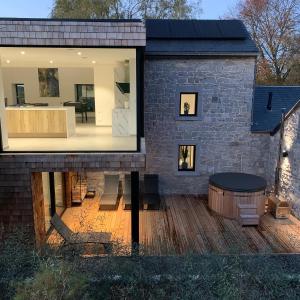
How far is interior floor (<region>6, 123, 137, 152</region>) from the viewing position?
25.1 feet

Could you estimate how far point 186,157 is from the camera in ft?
42.6

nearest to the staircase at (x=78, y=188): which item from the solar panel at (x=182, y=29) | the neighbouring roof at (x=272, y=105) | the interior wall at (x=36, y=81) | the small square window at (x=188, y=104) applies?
the interior wall at (x=36, y=81)

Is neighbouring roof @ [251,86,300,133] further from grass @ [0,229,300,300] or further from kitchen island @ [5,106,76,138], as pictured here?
grass @ [0,229,300,300]

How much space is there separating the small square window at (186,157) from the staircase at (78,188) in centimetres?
430

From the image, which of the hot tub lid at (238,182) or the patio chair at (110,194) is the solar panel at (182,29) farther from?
the patio chair at (110,194)

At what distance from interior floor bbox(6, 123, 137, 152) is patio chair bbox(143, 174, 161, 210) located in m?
3.20

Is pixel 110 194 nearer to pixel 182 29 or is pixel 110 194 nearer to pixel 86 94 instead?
pixel 86 94

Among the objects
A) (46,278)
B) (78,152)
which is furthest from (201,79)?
(46,278)

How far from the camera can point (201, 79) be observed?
39.2ft

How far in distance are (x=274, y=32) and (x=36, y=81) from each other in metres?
19.7

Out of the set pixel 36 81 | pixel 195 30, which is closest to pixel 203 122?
pixel 195 30

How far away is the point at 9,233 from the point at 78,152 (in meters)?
2.71

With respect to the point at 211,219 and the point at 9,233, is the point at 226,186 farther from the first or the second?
the point at 9,233

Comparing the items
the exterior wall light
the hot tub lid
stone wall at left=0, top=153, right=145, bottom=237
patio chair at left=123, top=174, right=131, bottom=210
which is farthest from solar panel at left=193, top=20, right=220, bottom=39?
stone wall at left=0, top=153, right=145, bottom=237
